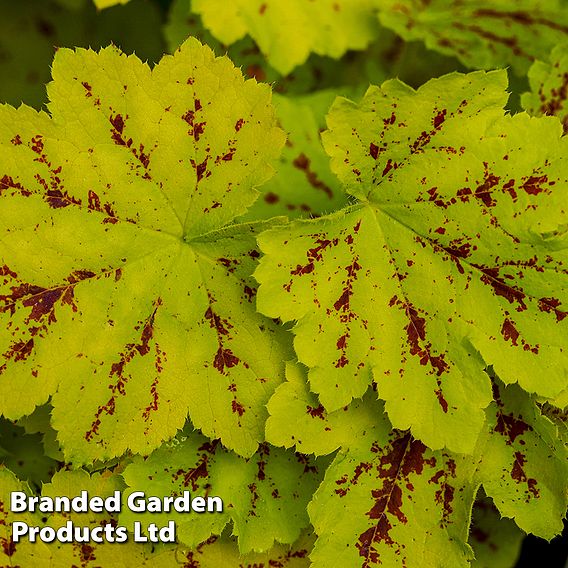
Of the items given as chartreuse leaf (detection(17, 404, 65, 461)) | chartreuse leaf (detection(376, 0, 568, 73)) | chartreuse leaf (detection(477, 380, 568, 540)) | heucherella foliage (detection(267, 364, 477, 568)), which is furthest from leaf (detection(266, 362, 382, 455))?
chartreuse leaf (detection(376, 0, 568, 73))

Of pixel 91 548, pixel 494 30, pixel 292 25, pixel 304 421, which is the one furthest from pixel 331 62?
pixel 91 548

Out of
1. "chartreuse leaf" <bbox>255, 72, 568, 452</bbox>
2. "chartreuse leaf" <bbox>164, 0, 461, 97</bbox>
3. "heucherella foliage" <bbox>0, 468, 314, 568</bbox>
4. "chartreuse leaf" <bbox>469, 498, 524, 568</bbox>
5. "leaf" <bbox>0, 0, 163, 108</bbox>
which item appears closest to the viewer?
"chartreuse leaf" <bbox>255, 72, 568, 452</bbox>

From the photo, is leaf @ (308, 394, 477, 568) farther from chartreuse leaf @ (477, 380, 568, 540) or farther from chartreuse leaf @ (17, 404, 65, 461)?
chartreuse leaf @ (17, 404, 65, 461)

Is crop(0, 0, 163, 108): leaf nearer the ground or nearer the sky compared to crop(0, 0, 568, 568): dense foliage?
nearer the sky

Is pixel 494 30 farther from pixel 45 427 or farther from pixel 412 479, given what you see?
pixel 45 427

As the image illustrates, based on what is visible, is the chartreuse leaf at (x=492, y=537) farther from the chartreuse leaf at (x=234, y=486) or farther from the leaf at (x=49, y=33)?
the leaf at (x=49, y=33)

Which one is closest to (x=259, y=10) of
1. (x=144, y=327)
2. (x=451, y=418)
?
(x=144, y=327)

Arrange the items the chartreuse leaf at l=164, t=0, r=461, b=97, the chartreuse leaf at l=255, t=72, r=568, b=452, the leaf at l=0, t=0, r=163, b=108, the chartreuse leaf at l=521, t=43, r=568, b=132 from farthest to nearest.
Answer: the leaf at l=0, t=0, r=163, b=108 → the chartreuse leaf at l=164, t=0, r=461, b=97 → the chartreuse leaf at l=521, t=43, r=568, b=132 → the chartreuse leaf at l=255, t=72, r=568, b=452

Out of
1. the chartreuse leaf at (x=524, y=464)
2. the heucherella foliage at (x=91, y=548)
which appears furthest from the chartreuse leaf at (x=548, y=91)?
the heucherella foliage at (x=91, y=548)
